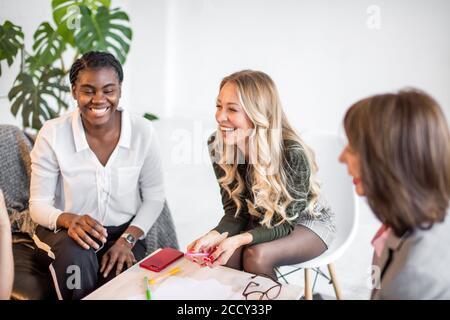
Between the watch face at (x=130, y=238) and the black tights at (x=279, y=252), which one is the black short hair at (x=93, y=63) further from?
the black tights at (x=279, y=252)

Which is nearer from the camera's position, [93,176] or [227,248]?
[227,248]

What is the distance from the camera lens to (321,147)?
1.51 m

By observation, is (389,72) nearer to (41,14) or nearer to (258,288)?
(258,288)

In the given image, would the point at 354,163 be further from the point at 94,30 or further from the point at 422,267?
the point at 94,30

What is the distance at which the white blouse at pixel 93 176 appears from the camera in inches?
51.1

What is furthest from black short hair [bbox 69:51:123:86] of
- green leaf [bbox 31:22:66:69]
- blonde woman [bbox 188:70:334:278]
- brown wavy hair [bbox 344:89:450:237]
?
brown wavy hair [bbox 344:89:450:237]

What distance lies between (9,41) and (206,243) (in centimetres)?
130

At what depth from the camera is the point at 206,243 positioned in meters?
1.16

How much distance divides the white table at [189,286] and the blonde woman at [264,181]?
0.37 ft

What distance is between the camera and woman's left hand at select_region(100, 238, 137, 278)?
1.22 metres

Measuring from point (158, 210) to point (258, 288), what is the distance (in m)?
0.53

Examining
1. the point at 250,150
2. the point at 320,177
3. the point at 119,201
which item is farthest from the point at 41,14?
the point at 320,177

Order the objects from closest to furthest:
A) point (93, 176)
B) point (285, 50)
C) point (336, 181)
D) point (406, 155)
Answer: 1. point (406, 155)
2. point (93, 176)
3. point (336, 181)
4. point (285, 50)

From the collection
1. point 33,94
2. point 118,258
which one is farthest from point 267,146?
point 33,94
